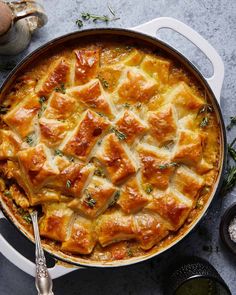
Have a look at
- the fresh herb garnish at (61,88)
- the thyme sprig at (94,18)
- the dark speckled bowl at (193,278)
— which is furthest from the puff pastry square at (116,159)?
the thyme sprig at (94,18)

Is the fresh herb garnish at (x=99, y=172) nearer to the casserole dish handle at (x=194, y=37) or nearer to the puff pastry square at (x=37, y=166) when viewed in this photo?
the puff pastry square at (x=37, y=166)

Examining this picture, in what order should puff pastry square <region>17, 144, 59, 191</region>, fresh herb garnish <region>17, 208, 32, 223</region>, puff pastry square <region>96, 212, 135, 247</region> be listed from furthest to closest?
1. fresh herb garnish <region>17, 208, 32, 223</region>
2. puff pastry square <region>96, 212, 135, 247</region>
3. puff pastry square <region>17, 144, 59, 191</region>

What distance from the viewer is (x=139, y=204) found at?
153 inches

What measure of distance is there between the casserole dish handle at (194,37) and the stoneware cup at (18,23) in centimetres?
84

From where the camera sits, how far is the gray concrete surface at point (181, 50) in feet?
14.3

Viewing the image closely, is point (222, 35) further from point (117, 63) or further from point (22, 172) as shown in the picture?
point (22, 172)

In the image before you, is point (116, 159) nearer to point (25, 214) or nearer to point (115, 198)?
point (115, 198)

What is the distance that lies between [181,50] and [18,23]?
1.36 m

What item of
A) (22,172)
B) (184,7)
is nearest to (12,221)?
(22,172)

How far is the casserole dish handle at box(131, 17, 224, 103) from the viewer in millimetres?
3998

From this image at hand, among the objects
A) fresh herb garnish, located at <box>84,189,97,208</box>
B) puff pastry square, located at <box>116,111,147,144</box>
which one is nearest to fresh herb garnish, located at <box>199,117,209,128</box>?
puff pastry square, located at <box>116,111,147,144</box>

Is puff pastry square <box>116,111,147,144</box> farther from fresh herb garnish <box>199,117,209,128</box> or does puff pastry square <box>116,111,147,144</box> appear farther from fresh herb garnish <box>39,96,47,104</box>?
fresh herb garnish <box>39,96,47,104</box>

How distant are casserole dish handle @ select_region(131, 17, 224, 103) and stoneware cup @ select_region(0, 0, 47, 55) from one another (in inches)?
33.1

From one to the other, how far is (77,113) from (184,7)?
136cm
